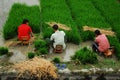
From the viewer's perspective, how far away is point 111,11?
1698 centimetres

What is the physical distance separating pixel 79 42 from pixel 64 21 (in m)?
1.49

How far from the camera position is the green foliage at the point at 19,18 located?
48.0ft

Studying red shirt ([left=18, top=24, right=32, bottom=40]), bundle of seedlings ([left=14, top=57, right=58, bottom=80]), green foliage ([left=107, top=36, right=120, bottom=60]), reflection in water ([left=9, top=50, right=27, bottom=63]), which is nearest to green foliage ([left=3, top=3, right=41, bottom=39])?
red shirt ([left=18, top=24, right=32, bottom=40])

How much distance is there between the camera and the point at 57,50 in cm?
1371

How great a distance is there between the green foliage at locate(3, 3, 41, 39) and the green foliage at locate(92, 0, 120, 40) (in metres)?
2.95

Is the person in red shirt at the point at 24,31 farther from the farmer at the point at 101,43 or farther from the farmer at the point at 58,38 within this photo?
the farmer at the point at 101,43

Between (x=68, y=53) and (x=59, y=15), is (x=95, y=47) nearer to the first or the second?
(x=68, y=53)

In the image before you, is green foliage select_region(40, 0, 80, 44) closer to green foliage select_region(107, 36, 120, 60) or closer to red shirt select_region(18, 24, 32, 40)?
red shirt select_region(18, 24, 32, 40)

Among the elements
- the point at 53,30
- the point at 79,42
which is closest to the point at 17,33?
the point at 53,30

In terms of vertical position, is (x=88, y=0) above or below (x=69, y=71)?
above

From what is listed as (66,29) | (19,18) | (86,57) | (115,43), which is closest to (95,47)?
(115,43)

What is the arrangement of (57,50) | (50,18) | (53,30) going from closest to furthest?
1. (57,50)
2. (53,30)
3. (50,18)

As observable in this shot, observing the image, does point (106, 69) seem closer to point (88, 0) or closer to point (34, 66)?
point (34, 66)

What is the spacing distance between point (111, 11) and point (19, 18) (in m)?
4.26
